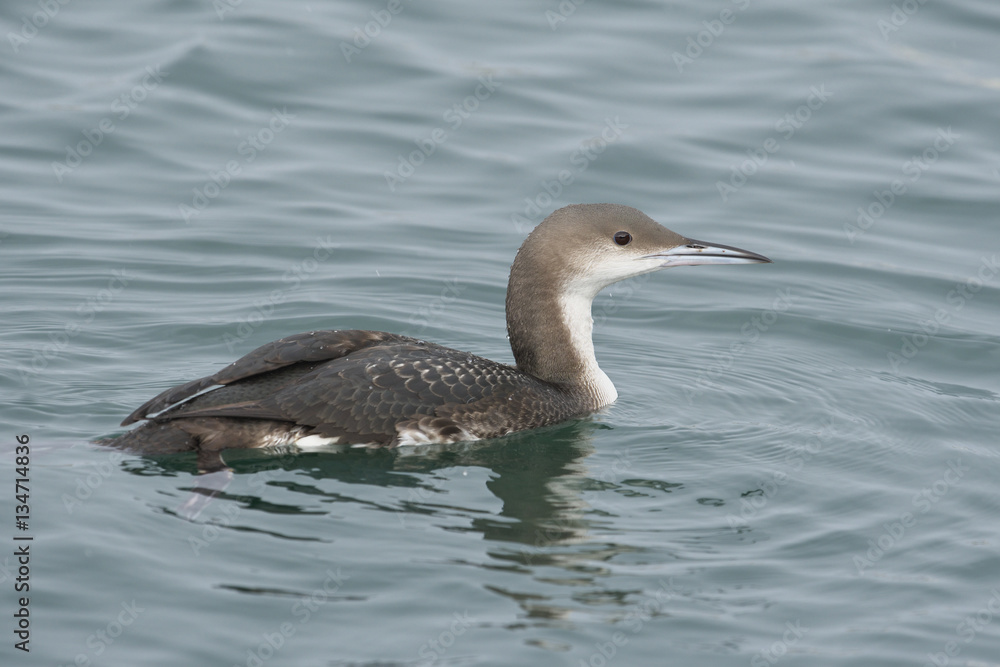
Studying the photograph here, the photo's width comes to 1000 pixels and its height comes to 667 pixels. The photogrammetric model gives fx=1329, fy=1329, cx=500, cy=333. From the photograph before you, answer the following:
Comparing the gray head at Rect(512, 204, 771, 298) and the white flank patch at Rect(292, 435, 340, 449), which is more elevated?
the gray head at Rect(512, 204, 771, 298)

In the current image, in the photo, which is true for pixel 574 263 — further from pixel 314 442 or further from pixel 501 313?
pixel 501 313

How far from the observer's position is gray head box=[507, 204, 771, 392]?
24.0ft

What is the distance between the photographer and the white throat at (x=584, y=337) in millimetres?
7516

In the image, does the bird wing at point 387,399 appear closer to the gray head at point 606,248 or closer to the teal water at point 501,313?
the teal water at point 501,313

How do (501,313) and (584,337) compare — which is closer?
(584,337)

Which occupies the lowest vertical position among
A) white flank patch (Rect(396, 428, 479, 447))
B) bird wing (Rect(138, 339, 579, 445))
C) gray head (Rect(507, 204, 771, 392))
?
white flank patch (Rect(396, 428, 479, 447))

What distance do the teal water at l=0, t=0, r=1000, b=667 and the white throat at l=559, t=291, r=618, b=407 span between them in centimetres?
23

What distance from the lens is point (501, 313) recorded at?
923 centimetres

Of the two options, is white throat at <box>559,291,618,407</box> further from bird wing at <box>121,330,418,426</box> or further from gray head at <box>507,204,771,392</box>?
bird wing at <box>121,330,418,426</box>

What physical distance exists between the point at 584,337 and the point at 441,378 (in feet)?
3.62

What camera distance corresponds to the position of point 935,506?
6613 mm

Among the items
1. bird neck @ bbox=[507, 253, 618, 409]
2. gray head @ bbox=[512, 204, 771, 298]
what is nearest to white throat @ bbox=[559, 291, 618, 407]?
bird neck @ bbox=[507, 253, 618, 409]

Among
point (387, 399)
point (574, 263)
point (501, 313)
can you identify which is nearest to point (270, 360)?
point (387, 399)

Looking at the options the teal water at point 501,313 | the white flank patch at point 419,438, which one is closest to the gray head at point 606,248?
the teal water at point 501,313
